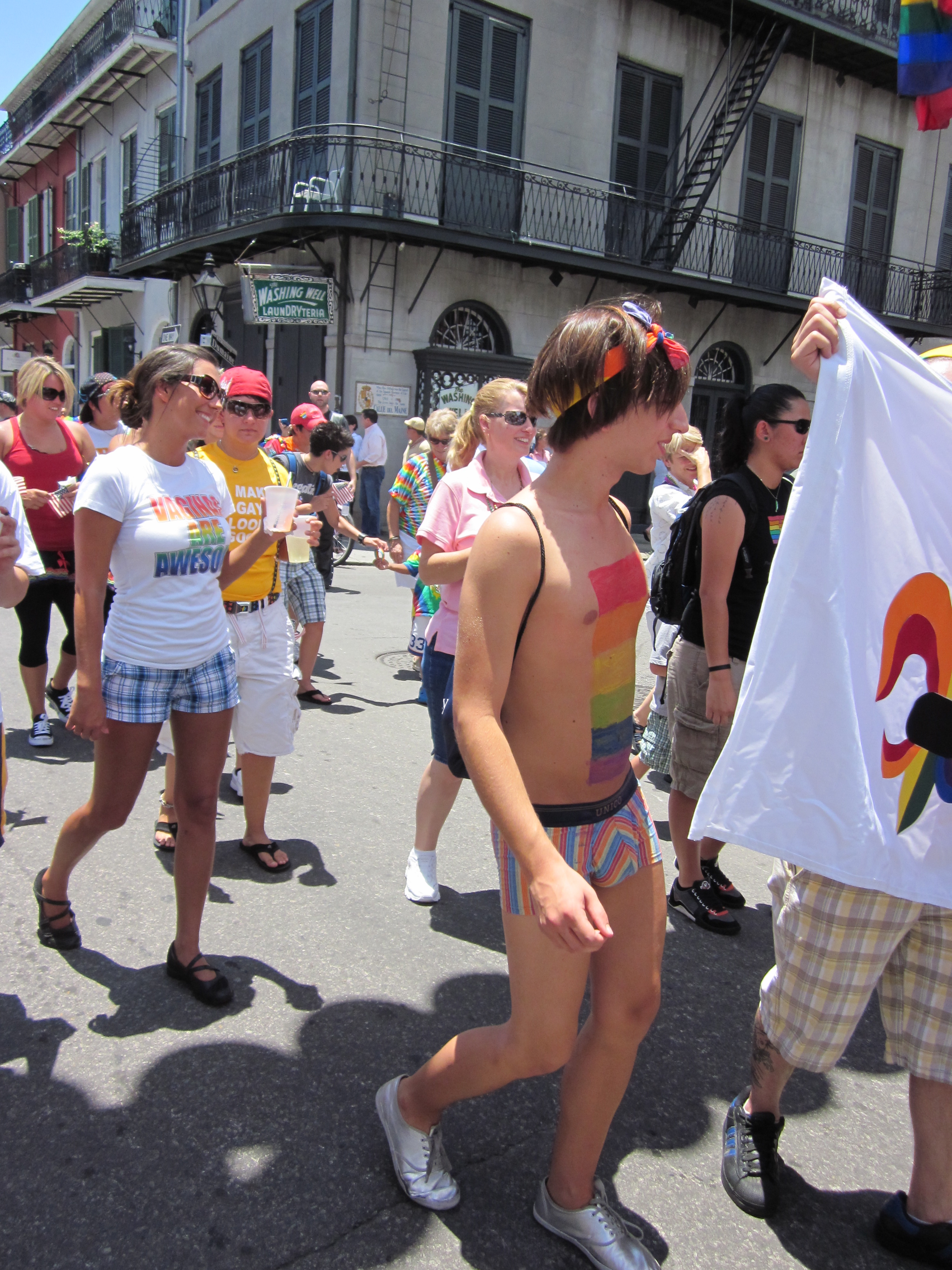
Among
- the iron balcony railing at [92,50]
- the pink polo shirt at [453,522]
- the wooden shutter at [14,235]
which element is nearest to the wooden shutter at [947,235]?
the iron balcony railing at [92,50]

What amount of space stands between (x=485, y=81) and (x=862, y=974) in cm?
1650

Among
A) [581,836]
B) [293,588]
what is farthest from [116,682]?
→ [293,588]

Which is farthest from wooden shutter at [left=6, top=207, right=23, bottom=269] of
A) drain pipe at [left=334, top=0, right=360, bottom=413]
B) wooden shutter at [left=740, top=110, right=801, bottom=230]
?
wooden shutter at [left=740, top=110, right=801, bottom=230]

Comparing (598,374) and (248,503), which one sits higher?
(598,374)

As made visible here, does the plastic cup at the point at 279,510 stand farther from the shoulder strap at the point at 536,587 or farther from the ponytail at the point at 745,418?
the ponytail at the point at 745,418

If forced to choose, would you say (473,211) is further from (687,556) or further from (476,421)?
(687,556)

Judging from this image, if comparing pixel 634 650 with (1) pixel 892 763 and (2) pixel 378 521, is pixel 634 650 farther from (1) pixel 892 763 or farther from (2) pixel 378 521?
(2) pixel 378 521

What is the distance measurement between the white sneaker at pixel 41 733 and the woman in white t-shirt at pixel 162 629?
7.72ft

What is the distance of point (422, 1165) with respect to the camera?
7.14 ft

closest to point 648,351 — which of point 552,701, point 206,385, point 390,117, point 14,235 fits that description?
point 552,701

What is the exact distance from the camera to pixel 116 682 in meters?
2.82

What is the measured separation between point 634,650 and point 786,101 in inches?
812

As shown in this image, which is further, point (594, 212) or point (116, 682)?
point (594, 212)

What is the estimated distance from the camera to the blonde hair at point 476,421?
3.58 meters
